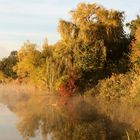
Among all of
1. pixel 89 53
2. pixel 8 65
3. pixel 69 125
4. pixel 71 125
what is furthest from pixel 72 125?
pixel 8 65

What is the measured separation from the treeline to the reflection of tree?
454 inches

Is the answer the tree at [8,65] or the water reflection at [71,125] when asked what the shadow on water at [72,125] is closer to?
the water reflection at [71,125]

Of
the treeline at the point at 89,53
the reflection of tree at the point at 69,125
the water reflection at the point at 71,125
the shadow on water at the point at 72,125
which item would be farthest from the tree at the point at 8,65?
the reflection of tree at the point at 69,125

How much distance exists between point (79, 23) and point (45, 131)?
26.2m

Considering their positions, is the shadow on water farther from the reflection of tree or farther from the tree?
the tree

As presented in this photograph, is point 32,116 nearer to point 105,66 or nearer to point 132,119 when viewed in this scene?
point 132,119

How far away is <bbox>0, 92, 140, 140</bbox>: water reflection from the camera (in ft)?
60.9

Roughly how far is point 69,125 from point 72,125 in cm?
17

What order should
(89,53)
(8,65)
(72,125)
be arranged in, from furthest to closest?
(8,65) → (89,53) → (72,125)

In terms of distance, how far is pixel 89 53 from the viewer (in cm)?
4288

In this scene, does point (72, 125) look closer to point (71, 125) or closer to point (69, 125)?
point (71, 125)

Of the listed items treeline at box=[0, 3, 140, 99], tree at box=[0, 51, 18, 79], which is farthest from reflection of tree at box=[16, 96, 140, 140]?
tree at box=[0, 51, 18, 79]

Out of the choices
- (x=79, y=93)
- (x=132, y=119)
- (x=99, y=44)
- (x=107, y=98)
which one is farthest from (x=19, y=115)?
(x=99, y=44)

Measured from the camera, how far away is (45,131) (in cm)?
2028
